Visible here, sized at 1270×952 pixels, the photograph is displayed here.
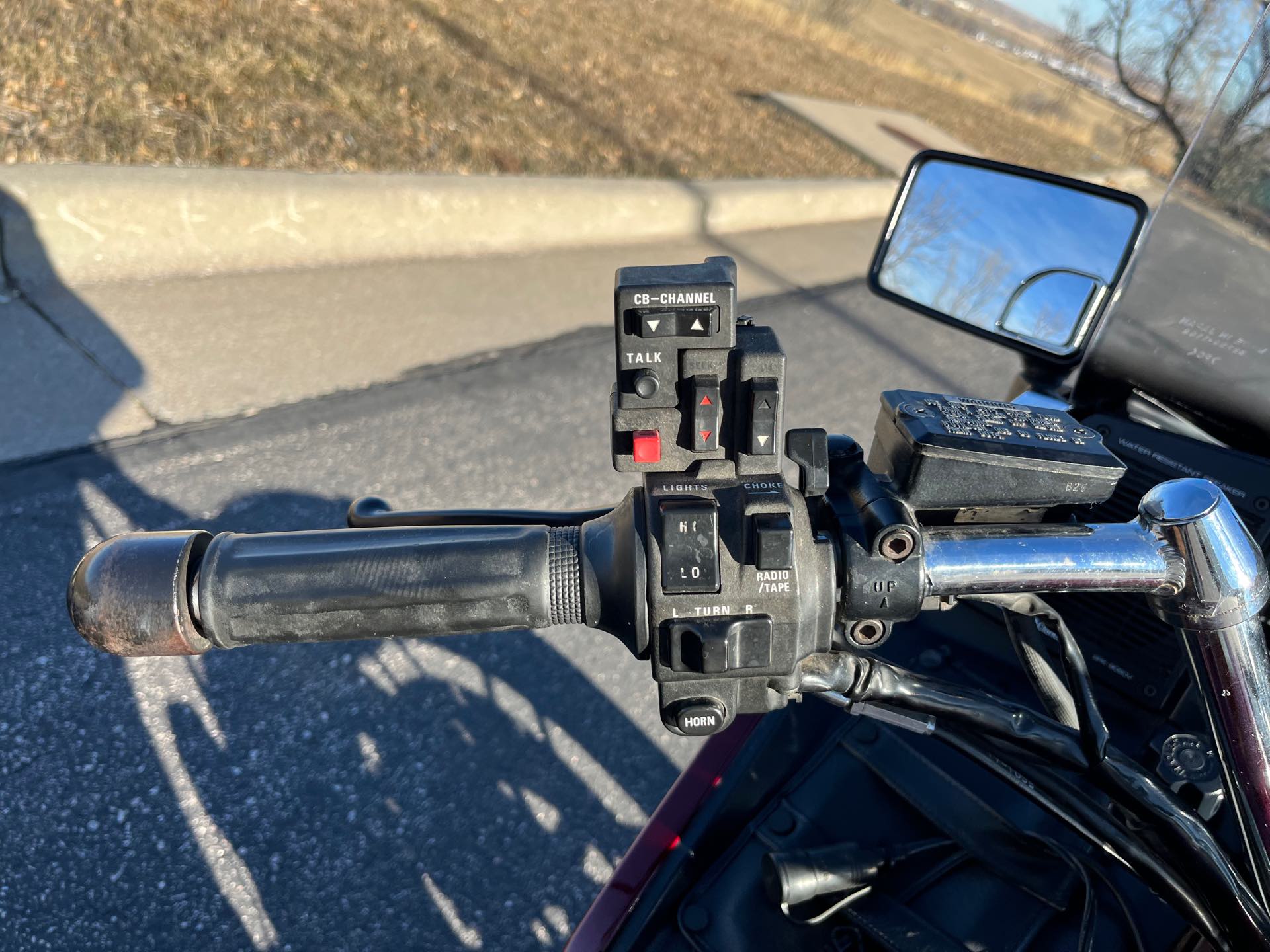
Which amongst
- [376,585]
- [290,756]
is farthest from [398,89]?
[376,585]

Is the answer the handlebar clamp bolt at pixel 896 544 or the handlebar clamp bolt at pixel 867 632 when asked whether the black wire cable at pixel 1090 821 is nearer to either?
the handlebar clamp bolt at pixel 867 632

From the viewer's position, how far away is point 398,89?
24.9 ft

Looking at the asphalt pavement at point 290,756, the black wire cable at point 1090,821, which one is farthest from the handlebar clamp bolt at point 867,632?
the asphalt pavement at point 290,756

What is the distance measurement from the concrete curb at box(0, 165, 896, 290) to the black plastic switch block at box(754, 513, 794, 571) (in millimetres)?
5388

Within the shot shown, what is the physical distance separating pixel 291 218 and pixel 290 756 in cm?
397

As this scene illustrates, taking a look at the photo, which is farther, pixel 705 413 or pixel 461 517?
pixel 461 517

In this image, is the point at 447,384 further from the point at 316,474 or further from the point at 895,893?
the point at 895,893

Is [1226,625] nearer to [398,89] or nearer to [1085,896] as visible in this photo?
[1085,896]

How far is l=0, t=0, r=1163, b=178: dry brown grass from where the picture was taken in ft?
18.8

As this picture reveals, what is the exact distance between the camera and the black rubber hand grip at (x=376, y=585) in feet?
2.91

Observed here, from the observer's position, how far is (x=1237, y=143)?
5.48 ft

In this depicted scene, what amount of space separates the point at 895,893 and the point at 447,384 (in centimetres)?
412

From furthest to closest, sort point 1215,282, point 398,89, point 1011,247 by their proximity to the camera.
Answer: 1. point 398,89
2. point 1011,247
3. point 1215,282

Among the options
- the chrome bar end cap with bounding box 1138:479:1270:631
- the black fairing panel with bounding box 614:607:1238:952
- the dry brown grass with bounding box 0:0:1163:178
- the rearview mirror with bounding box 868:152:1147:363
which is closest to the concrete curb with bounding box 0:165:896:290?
the dry brown grass with bounding box 0:0:1163:178
